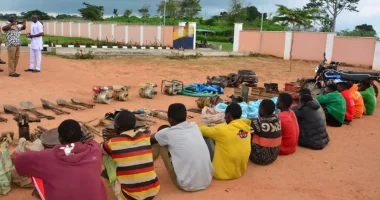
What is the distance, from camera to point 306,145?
20.1ft

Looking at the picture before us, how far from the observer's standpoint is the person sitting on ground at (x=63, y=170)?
3.01m

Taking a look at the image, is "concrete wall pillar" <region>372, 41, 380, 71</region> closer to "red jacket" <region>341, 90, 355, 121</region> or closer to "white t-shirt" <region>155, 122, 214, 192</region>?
"red jacket" <region>341, 90, 355, 121</region>

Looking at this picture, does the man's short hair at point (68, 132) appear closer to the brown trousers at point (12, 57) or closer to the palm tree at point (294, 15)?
the brown trousers at point (12, 57)

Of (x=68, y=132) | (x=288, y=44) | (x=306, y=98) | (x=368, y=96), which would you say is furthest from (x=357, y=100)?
(x=288, y=44)

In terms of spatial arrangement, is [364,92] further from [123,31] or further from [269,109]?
[123,31]

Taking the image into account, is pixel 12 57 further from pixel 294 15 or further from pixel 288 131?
pixel 294 15

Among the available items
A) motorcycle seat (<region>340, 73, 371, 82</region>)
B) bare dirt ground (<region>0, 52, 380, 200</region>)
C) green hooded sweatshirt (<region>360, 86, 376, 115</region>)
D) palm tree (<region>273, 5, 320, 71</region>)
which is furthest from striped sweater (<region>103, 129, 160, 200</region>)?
palm tree (<region>273, 5, 320, 71</region>)

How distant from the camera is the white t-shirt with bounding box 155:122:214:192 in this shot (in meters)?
4.10

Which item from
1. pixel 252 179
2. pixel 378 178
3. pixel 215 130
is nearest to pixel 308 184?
pixel 252 179

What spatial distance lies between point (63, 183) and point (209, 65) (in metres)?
14.0

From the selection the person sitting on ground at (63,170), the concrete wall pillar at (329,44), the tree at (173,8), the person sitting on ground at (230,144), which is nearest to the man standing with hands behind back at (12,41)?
the person sitting on ground at (230,144)

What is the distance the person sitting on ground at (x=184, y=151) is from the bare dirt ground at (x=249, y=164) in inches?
7.1

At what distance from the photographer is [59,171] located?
3020mm

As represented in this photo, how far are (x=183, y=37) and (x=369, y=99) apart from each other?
17826mm
